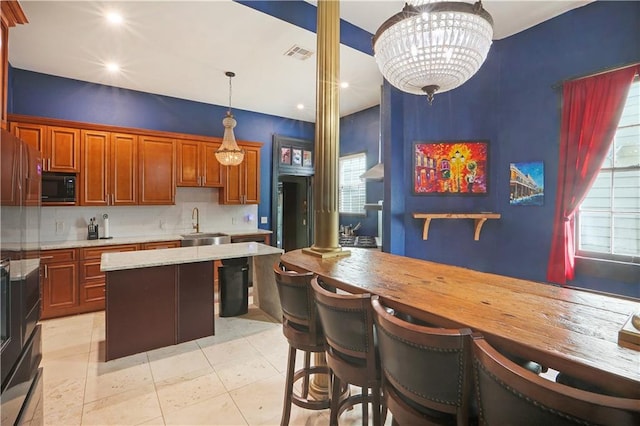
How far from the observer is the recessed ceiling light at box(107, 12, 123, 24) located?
277 centimetres

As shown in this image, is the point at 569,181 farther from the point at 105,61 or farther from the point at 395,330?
the point at 105,61

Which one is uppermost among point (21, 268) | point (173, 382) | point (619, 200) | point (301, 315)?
point (619, 200)

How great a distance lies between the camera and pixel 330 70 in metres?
2.19

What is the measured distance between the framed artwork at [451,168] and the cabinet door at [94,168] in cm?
422

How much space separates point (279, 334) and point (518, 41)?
173 inches

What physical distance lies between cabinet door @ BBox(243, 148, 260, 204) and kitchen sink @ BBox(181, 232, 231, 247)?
2.72 feet

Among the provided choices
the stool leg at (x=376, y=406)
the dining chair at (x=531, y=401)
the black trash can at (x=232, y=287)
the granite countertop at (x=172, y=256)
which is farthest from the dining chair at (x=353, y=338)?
the black trash can at (x=232, y=287)

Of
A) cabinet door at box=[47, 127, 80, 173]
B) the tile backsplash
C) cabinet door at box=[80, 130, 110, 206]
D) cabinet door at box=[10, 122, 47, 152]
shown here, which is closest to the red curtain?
the tile backsplash

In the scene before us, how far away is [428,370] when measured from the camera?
963 millimetres

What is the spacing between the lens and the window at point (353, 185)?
5.62 meters

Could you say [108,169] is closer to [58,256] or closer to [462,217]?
[58,256]

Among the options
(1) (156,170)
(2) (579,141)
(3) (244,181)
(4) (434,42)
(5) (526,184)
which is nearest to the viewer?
(4) (434,42)

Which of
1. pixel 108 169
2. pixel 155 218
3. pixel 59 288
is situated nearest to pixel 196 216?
pixel 155 218

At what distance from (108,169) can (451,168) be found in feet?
15.3
